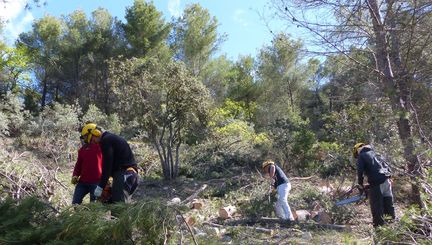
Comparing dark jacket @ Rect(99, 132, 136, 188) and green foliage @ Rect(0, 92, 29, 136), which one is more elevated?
green foliage @ Rect(0, 92, 29, 136)

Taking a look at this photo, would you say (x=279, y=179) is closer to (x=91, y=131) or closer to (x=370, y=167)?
(x=370, y=167)

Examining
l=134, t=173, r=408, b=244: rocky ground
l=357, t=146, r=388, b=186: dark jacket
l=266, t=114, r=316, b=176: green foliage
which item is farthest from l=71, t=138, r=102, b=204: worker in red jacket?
l=266, t=114, r=316, b=176: green foliage

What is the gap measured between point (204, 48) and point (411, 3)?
76.1 feet

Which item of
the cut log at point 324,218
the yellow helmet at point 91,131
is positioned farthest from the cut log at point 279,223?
the yellow helmet at point 91,131

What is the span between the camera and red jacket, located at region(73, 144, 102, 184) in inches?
239

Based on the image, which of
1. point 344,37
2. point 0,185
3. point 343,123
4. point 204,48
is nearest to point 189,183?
point 343,123

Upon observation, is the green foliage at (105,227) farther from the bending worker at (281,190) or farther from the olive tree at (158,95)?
the olive tree at (158,95)

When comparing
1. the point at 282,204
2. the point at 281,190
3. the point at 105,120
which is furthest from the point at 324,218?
the point at 105,120

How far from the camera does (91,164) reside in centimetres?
609

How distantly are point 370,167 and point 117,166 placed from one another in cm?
343

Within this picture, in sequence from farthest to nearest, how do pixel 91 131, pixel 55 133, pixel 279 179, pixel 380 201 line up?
pixel 55 133 → pixel 279 179 → pixel 380 201 → pixel 91 131

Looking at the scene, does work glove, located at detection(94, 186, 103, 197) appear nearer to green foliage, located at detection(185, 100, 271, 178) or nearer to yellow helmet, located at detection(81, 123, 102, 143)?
yellow helmet, located at detection(81, 123, 102, 143)

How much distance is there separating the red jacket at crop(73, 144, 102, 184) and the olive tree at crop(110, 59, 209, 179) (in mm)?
5361

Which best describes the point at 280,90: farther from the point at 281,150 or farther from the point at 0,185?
the point at 0,185
